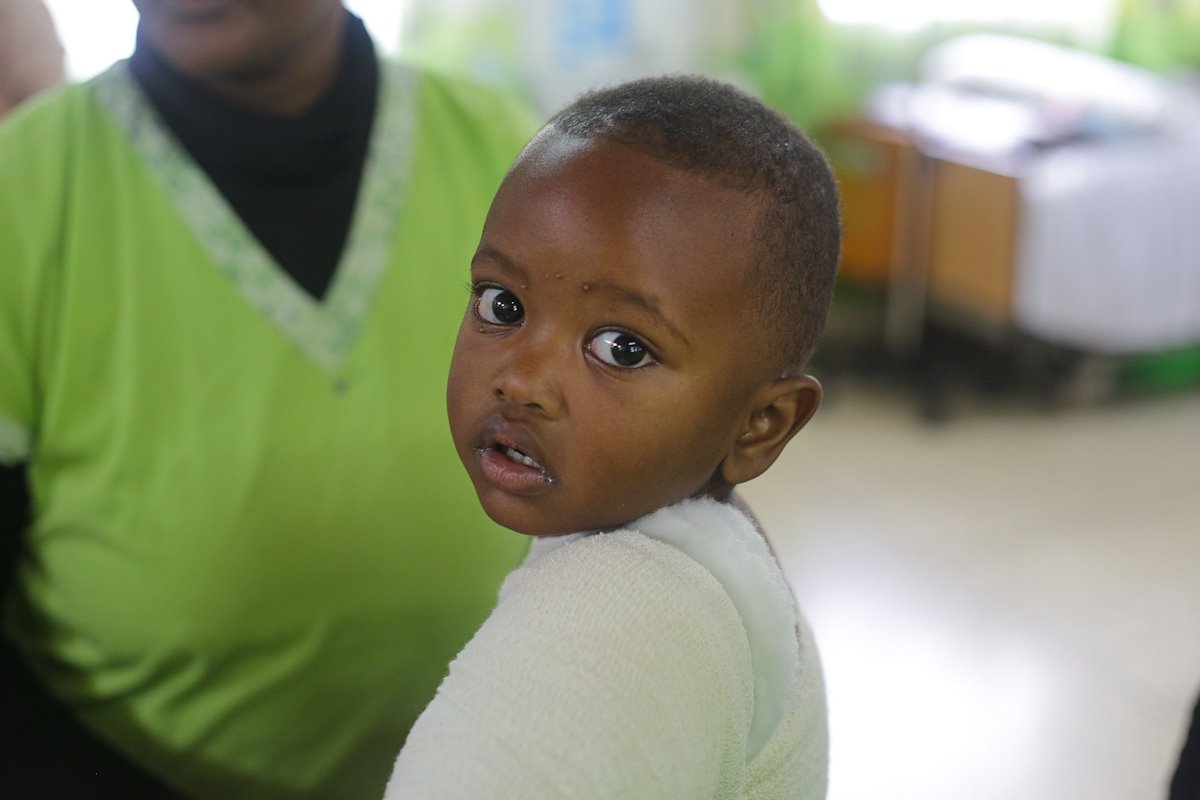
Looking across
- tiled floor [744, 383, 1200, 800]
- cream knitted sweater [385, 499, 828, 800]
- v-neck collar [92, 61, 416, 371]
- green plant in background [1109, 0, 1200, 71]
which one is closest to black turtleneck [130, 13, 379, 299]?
v-neck collar [92, 61, 416, 371]

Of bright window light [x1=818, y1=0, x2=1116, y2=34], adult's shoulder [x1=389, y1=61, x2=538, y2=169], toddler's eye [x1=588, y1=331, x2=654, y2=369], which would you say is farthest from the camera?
bright window light [x1=818, y1=0, x2=1116, y2=34]

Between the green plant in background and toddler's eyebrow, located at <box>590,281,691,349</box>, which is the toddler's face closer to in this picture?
toddler's eyebrow, located at <box>590,281,691,349</box>

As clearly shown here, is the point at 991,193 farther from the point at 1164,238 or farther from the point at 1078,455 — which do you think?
the point at 1078,455

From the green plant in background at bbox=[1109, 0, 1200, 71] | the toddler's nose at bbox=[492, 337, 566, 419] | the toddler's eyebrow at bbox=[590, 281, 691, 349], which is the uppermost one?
the toddler's eyebrow at bbox=[590, 281, 691, 349]

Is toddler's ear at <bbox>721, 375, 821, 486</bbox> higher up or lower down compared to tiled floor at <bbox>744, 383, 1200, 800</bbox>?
higher up

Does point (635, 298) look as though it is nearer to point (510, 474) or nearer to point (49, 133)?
point (510, 474)

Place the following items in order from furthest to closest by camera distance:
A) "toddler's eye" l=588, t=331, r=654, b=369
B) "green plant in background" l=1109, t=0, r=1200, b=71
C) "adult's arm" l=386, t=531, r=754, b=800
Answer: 1. "green plant in background" l=1109, t=0, r=1200, b=71
2. "toddler's eye" l=588, t=331, r=654, b=369
3. "adult's arm" l=386, t=531, r=754, b=800

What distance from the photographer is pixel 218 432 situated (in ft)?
3.38

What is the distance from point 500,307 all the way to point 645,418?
112 mm

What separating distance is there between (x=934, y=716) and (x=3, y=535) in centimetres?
173

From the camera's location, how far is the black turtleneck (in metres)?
1.06

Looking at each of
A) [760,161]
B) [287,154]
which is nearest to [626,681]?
[760,161]

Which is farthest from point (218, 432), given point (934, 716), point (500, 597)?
point (934, 716)

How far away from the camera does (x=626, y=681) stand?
60cm
